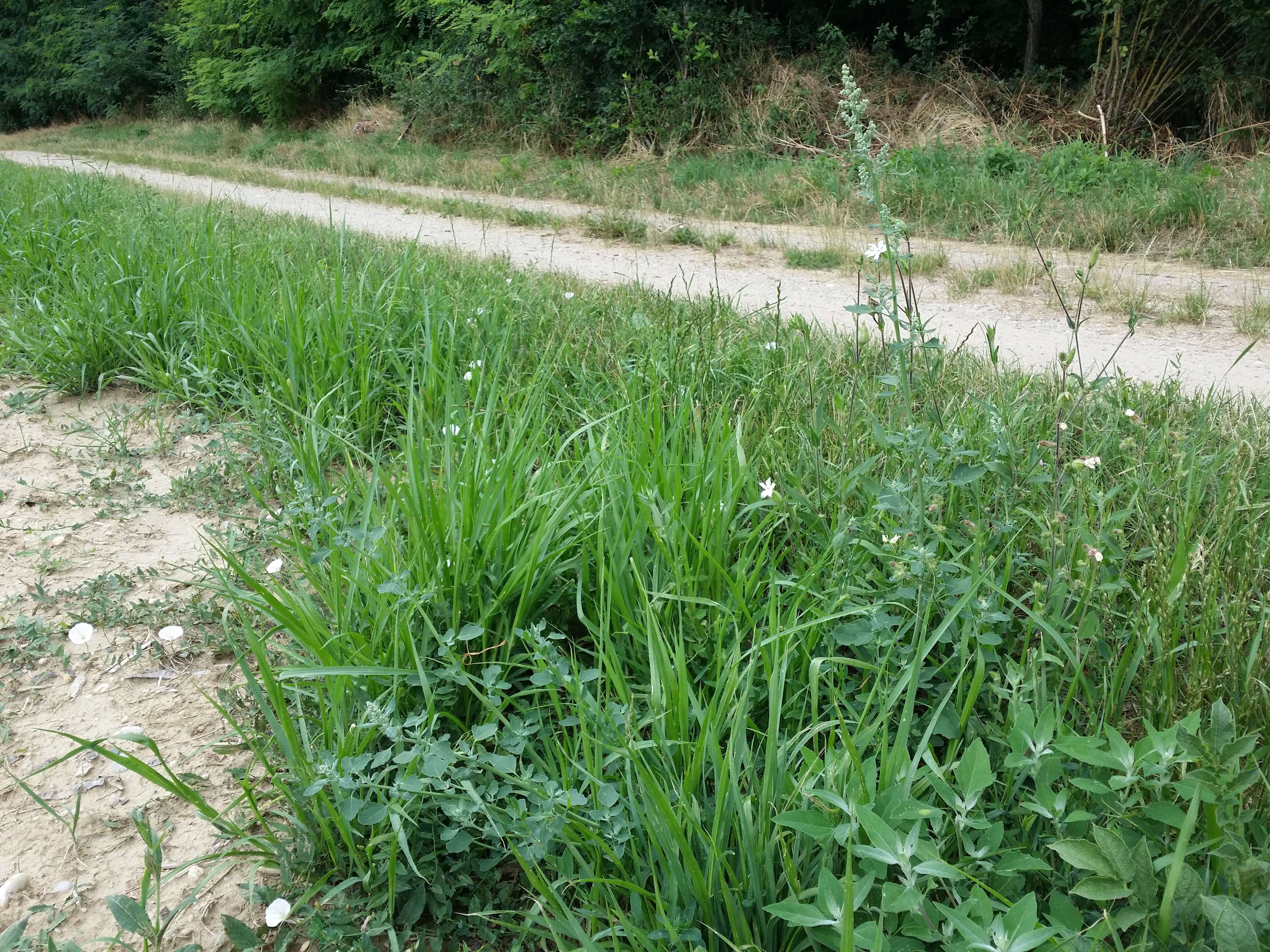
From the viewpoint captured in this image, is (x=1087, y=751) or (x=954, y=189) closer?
(x=1087, y=751)

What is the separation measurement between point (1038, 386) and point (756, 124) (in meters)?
9.50

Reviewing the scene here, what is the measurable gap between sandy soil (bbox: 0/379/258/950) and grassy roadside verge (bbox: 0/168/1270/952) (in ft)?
0.54

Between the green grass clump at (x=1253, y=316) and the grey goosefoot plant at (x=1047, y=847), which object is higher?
the green grass clump at (x=1253, y=316)

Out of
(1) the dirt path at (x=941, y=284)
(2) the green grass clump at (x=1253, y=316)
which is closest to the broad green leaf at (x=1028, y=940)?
(1) the dirt path at (x=941, y=284)

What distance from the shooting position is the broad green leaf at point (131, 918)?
161 centimetres

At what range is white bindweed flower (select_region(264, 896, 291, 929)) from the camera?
1617 millimetres

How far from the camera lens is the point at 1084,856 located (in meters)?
1.39

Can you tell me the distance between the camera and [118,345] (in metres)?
4.05

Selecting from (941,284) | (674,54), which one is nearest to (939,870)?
(941,284)

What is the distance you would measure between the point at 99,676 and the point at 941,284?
518 centimetres

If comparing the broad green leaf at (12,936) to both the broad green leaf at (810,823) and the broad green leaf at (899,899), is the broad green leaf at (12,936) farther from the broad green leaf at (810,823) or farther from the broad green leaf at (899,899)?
the broad green leaf at (899,899)

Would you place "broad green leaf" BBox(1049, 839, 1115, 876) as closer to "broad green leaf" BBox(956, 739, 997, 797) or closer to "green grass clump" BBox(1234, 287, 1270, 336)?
"broad green leaf" BBox(956, 739, 997, 797)

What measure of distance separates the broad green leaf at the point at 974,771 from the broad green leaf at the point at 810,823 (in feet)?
0.77

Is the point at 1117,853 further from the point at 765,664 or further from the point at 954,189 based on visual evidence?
the point at 954,189
